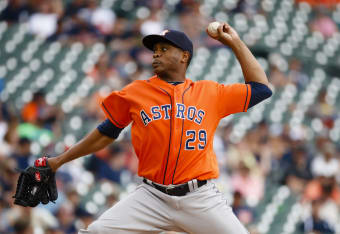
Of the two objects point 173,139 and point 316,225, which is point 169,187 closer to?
point 173,139

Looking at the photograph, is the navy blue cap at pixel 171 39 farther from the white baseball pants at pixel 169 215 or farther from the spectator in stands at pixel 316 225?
the spectator in stands at pixel 316 225

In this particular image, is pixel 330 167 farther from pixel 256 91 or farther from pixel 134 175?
pixel 256 91

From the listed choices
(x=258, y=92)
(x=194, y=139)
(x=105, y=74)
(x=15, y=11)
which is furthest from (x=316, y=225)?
(x=15, y=11)

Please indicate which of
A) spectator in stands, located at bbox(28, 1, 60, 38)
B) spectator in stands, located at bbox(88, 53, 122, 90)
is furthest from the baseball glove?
spectator in stands, located at bbox(28, 1, 60, 38)

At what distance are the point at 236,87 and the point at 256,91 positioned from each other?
113mm

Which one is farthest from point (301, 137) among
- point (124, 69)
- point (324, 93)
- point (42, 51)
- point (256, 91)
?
point (256, 91)

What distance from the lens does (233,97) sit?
3367 mm

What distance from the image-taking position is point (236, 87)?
3.37 meters

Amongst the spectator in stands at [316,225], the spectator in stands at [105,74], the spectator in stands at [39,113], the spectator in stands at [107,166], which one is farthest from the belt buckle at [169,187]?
the spectator in stands at [105,74]

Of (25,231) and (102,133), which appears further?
(25,231)

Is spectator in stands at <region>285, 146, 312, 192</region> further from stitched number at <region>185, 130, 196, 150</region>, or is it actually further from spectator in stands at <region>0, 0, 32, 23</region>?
stitched number at <region>185, 130, 196, 150</region>

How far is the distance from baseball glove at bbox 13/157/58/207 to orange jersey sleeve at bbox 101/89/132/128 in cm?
48

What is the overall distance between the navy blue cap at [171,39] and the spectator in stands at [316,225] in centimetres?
456

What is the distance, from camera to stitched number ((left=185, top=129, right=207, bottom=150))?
3256 mm
